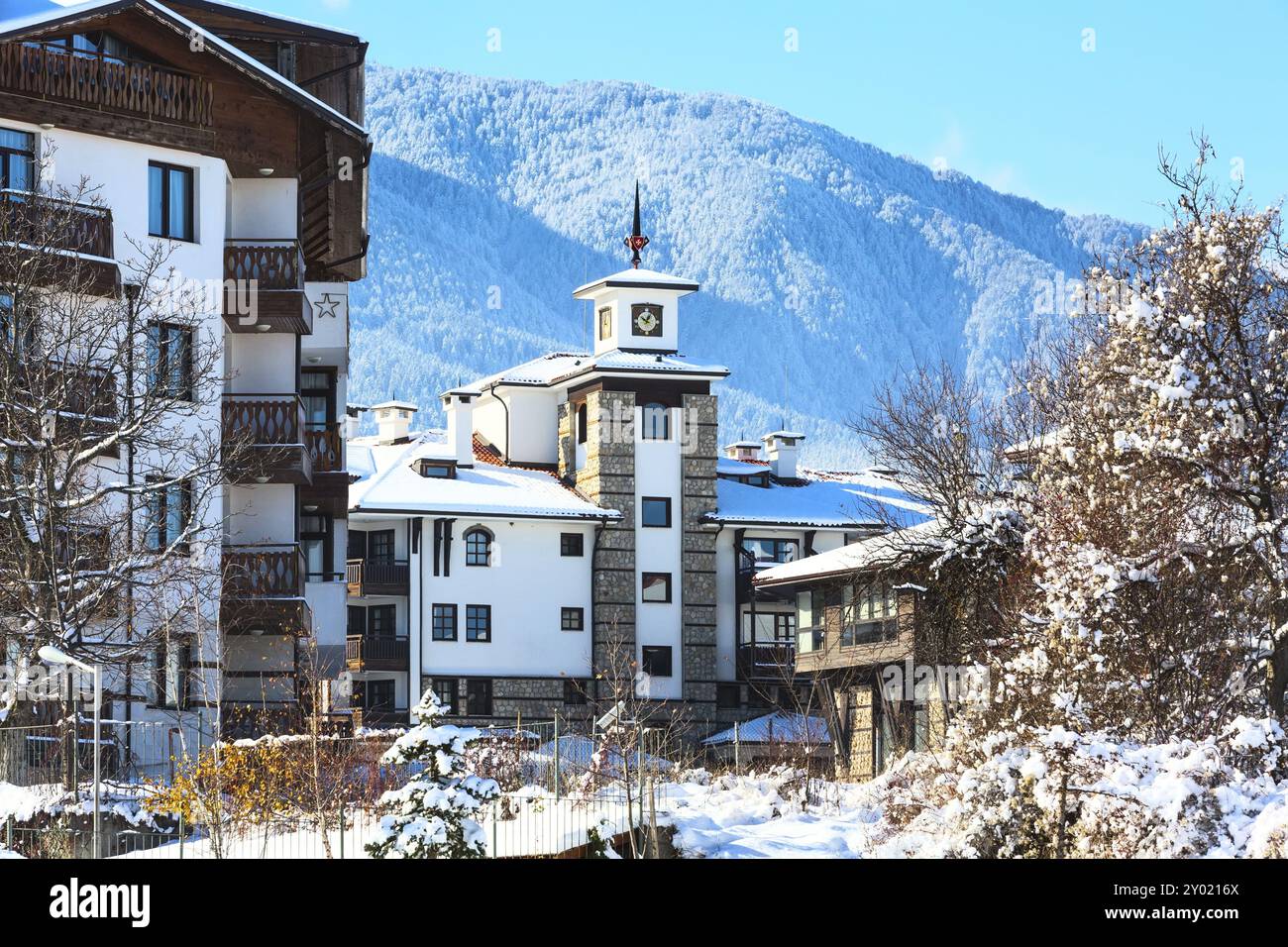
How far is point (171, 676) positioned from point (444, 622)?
29.8 m

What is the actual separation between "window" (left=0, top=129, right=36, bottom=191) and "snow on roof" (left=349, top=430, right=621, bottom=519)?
28.9 meters

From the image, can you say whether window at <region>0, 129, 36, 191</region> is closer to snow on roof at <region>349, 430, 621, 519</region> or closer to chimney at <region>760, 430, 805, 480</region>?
snow on roof at <region>349, 430, 621, 519</region>

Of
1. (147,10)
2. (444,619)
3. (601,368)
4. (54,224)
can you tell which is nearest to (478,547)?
(444,619)

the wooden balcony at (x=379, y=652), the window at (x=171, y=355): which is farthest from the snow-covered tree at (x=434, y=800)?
the wooden balcony at (x=379, y=652)

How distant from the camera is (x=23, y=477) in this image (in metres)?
31.0

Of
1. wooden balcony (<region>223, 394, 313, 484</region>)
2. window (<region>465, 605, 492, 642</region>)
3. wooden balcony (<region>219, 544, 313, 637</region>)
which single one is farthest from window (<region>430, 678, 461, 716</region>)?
wooden balcony (<region>223, 394, 313, 484</region>)

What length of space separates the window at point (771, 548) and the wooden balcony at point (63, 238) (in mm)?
38339

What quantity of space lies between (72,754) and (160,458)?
12056mm

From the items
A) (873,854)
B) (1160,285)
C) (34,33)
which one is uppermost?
(34,33)

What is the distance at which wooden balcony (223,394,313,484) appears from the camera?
137 feet

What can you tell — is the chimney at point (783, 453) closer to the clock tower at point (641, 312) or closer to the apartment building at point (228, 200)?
the clock tower at point (641, 312)
